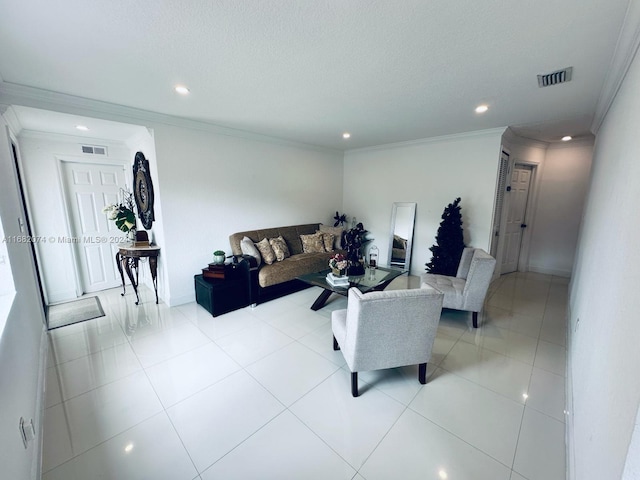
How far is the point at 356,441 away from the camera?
1.56m

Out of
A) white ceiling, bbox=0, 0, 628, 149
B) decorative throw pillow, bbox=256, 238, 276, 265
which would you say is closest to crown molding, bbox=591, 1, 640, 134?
white ceiling, bbox=0, 0, 628, 149

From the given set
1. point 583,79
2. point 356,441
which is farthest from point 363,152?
point 356,441

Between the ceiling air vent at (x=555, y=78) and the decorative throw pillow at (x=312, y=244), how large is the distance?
3.35 m

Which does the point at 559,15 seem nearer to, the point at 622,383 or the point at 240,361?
the point at 622,383

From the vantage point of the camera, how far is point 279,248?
396 cm

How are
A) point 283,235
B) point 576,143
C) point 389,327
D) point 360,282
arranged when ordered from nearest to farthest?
1. point 389,327
2. point 360,282
3. point 576,143
4. point 283,235

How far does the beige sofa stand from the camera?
3.44 m

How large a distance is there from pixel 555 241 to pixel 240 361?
566 cm

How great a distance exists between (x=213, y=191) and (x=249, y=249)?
0.99 metres

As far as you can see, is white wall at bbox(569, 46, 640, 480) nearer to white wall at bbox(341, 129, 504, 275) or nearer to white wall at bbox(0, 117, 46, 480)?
white wall at bbox(341, 129, 504, 275)

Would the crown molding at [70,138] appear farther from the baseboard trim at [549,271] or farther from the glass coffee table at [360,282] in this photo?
the baseboard trim at [549,271]

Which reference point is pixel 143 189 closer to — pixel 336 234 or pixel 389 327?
pixel 336 234

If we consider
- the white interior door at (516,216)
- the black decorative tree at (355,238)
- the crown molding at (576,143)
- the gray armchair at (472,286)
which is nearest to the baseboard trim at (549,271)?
the white interior door at (516,216)

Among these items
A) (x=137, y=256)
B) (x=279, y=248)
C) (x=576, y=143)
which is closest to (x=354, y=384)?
(x=279, y=248)
